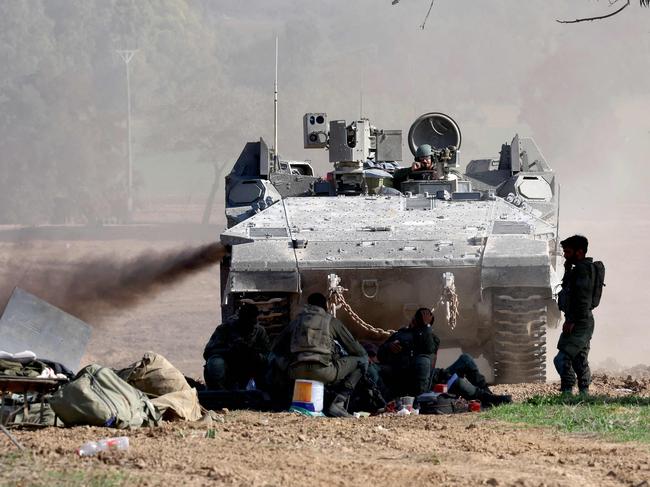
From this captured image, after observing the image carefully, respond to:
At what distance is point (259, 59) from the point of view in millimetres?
72625

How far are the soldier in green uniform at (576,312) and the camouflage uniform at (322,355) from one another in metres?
1.94

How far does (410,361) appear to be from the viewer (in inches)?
490

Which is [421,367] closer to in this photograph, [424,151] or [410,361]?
[410,361]

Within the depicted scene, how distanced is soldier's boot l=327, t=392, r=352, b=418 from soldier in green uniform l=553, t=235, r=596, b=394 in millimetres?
2101

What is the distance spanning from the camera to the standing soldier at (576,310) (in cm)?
1259

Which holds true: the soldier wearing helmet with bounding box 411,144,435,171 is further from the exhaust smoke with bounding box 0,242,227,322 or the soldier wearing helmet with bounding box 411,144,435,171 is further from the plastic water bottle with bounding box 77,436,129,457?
the plastic water bottle with bounding box 77,436,129,457

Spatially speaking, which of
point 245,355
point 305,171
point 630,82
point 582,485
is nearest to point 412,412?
point 245,355

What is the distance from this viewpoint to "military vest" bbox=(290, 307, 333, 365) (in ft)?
37.5

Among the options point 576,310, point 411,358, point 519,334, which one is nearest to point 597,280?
point 576,310

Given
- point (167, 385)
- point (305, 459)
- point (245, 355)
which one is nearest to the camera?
point (305, 459)

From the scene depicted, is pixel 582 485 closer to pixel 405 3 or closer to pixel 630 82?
pixel 630 82

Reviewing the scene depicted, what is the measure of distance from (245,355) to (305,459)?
4.88m

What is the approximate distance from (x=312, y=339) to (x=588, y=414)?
2.18 m

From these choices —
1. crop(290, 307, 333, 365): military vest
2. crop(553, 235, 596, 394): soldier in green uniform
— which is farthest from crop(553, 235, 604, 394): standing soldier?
crop(290, 307, 333, 365): military vest
